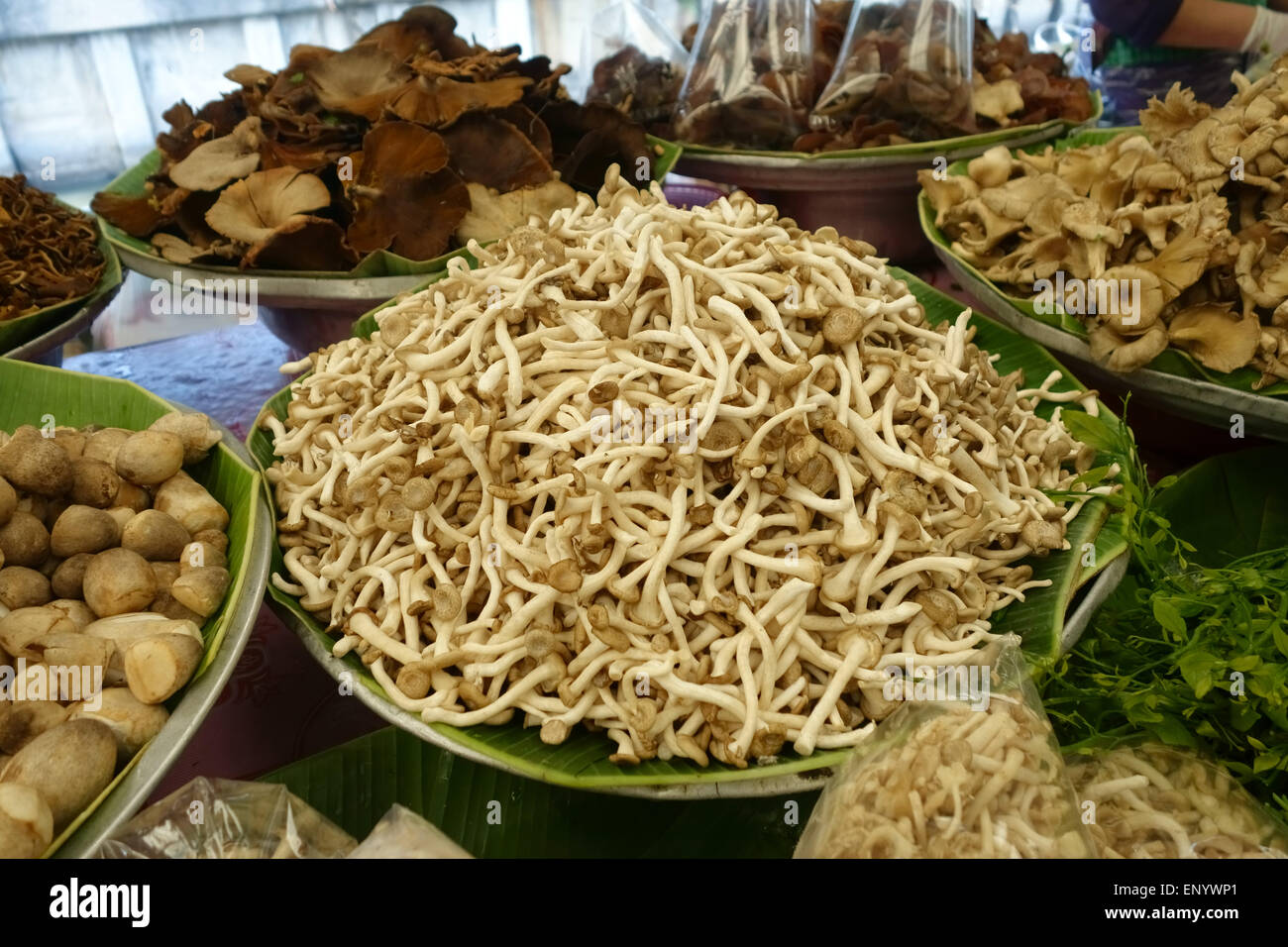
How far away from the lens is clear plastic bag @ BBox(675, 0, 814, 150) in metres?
2.47

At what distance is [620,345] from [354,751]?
0.66 meters

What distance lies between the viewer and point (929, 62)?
2408 mm

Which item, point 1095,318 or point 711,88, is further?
point 711,88

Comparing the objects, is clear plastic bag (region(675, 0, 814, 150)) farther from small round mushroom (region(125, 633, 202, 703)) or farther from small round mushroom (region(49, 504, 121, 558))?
small round mushroom (region(125, 633, 202, 703))

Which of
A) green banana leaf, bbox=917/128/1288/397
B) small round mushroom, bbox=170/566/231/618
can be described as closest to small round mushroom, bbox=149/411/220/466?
small round mushroom, bbox=170/566/231/618

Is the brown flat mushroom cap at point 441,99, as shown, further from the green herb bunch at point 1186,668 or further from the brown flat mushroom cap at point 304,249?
the green herb bunch at point 1186,668

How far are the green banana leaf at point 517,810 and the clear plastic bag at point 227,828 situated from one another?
0.23 metres

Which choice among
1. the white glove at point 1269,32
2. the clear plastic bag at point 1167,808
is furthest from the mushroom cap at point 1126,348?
the white glove at point 1269,32

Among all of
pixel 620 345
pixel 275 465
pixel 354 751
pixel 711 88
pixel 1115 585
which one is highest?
pixel 711 88

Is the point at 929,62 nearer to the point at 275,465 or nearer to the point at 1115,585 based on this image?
the point at 1115,585

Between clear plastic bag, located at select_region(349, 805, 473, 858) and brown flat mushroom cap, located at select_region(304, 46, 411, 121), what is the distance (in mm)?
1893

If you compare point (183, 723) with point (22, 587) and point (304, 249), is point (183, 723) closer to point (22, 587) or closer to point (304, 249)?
point (22, 587)

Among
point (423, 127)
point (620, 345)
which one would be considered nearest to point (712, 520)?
point (620, 345)
